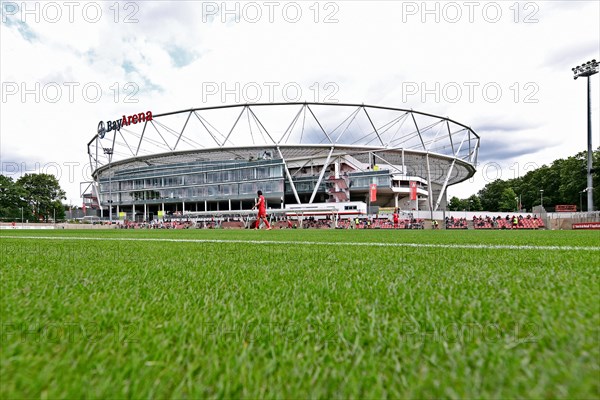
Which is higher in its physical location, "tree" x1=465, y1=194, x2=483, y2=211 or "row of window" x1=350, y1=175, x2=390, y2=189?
"row of window" x1=350, y1=175, x2=390, y2=189

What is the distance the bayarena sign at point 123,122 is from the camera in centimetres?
6391

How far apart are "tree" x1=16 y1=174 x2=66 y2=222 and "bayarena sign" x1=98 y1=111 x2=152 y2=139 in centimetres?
1382

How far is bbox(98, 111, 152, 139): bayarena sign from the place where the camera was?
210 ft

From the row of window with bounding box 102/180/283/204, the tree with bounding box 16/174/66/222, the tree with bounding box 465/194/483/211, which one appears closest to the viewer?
the row of window with bounding box 102/180/283/204

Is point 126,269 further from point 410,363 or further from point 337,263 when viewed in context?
point 410,363

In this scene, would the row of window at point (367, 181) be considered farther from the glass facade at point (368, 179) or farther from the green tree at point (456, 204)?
the green tree at point (456, 204)

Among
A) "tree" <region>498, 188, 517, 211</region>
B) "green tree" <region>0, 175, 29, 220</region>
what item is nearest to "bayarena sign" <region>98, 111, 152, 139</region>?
"green tree" <region>0, 175, 29, 220</region>

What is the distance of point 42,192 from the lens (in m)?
59.5

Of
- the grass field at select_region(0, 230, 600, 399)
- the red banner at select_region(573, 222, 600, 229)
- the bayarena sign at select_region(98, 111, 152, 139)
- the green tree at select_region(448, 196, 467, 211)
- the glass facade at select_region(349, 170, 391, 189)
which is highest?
the bayarena sign at select_region(98, 111, 152, 139)

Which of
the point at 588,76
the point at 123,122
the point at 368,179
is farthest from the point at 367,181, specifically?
the point at 123,122

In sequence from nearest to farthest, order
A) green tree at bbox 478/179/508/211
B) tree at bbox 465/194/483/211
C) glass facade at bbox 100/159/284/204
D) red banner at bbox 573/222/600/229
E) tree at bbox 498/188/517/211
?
red banner at bbox 573/222/600/229 → glass facade at bbox 100/159/284/204 → tree at bbox 498/188/517/211 → green tree at bbox 478/179/508/211 → tree at bbox 465/194/483/211

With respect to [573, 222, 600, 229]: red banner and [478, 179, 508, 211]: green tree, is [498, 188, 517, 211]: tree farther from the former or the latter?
[573, 222, 600, 229]: red banner

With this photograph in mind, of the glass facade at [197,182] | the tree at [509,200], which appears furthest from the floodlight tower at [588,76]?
the glass facade at [197,182]

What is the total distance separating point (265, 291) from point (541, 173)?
79.3m
